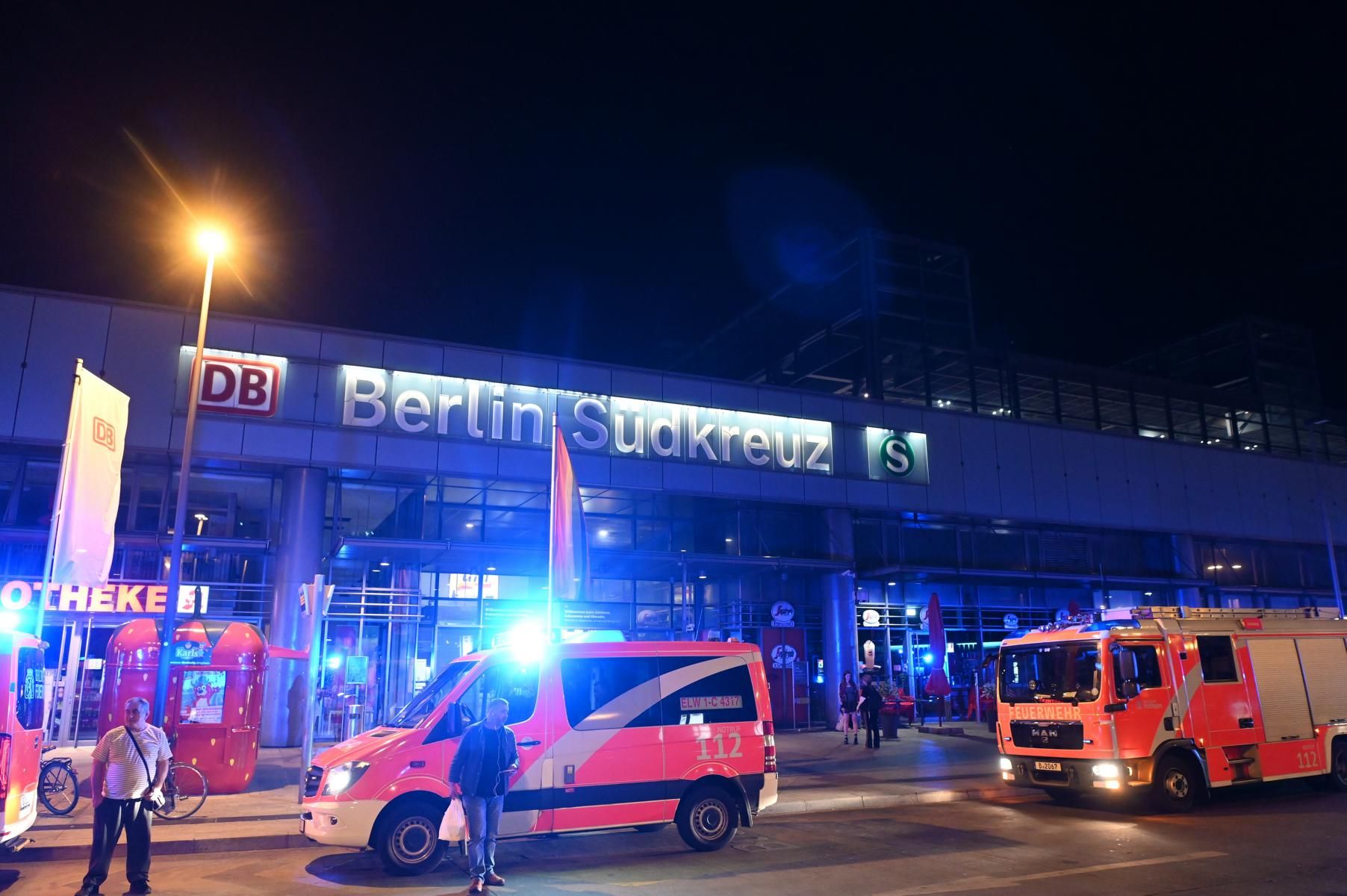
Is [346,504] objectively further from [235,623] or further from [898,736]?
[898,736]

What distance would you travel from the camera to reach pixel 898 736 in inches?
877

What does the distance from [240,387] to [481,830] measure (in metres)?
13.9

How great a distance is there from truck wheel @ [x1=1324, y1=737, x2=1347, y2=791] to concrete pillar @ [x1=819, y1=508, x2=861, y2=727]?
1135 centimetres

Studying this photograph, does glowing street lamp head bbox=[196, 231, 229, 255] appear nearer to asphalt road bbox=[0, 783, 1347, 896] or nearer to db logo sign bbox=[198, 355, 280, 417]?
db logo sign bbox=[198, 355, 280, 417]

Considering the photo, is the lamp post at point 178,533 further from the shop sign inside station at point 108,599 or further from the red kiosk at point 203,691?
the shop sign inside station at point 108,599

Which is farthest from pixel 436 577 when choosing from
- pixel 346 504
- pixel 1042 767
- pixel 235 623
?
pixel 1042 767

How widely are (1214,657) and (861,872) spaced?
306 inches

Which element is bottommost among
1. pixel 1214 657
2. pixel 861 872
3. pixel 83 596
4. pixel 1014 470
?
pixel 861 872

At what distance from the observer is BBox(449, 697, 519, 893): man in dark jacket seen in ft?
26.9

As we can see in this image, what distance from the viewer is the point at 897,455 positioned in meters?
25.7

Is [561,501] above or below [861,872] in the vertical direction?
above

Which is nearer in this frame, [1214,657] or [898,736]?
[1214,657]

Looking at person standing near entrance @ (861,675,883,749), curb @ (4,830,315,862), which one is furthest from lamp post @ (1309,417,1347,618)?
curb @ (4,830,315,862)

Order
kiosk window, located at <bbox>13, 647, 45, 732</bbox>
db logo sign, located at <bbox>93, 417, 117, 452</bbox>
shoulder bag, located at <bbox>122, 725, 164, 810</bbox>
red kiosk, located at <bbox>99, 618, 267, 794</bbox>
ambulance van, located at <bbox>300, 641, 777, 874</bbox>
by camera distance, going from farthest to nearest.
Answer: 1. red kiosk, located at <bbox>99, 618, 267, 794</bbox>
2. db logo sign, located at <bbox>93, 417, 117, 452</bbox>
3. ambulance van, located at <bbox>300, 641, 777, 874</bbox>
4. kiosk window, located at <bbox>13, 647, 45, 732</bbox>
5. shoulder bag, located at <bbox>122, 725, 164, 810</bbox>
